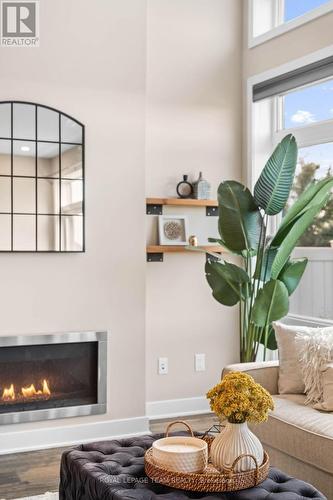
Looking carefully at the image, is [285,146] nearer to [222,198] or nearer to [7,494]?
[222,198]

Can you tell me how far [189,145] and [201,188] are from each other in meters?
0.36

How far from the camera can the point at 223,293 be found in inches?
178

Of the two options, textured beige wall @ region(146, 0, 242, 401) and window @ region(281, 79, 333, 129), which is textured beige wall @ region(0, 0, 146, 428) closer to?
textured beige wall @ region(146, 0, 242, 401)

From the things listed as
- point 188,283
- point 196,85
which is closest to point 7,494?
point 188,283

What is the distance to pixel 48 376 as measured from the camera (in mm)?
4340

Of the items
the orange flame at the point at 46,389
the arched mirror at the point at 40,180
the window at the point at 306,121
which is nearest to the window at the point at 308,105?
the window at the point at 306,121

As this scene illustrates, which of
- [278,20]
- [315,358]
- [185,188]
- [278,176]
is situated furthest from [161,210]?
[315,358]

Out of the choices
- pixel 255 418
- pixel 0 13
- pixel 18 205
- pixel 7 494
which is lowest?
pixel 7 494

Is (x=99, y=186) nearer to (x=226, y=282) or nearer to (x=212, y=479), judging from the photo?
(x=226, y=282)

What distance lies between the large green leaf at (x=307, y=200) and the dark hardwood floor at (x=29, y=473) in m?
2.01

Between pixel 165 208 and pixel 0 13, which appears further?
pixel 165 208

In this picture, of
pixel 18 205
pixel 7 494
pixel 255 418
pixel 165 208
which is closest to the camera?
pixel 255 418

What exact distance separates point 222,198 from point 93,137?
96 cm

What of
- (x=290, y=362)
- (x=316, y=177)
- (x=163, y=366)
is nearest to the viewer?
(x=290, y=362)
